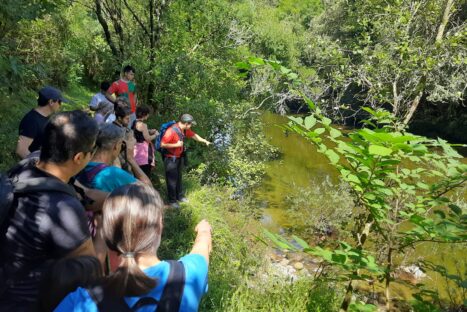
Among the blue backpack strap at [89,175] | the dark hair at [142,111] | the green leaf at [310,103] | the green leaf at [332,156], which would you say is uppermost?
the green leaf at [310,103]

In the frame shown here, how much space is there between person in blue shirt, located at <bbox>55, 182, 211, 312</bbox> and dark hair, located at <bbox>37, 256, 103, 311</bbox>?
14.5 inches

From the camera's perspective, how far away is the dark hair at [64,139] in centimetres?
191

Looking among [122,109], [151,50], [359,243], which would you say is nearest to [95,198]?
[122,109]

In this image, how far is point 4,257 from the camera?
5.67 feet

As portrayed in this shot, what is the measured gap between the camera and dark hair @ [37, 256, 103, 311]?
166 centimetres

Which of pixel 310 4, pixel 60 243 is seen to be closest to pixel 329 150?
pixel 60 243

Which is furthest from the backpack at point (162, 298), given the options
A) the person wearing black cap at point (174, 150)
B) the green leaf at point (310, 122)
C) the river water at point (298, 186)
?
the river water at point (298, 186)

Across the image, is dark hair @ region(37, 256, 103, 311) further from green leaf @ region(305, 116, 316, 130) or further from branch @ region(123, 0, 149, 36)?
branch @ region(123, 0, 149, 36)

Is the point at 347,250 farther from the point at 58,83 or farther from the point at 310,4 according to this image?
the point at 310,4

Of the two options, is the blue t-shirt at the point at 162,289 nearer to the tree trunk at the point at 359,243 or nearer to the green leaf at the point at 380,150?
the green leaf at the point at 380,150

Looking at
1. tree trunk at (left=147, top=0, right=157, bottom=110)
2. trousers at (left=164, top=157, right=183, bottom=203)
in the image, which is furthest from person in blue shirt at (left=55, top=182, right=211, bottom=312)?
tree trunk at (left=147, top=0, right=157, bottom=110)

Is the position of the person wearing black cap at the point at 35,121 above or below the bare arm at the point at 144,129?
above

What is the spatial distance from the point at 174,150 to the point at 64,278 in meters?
3.95

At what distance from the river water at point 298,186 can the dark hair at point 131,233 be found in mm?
4800
